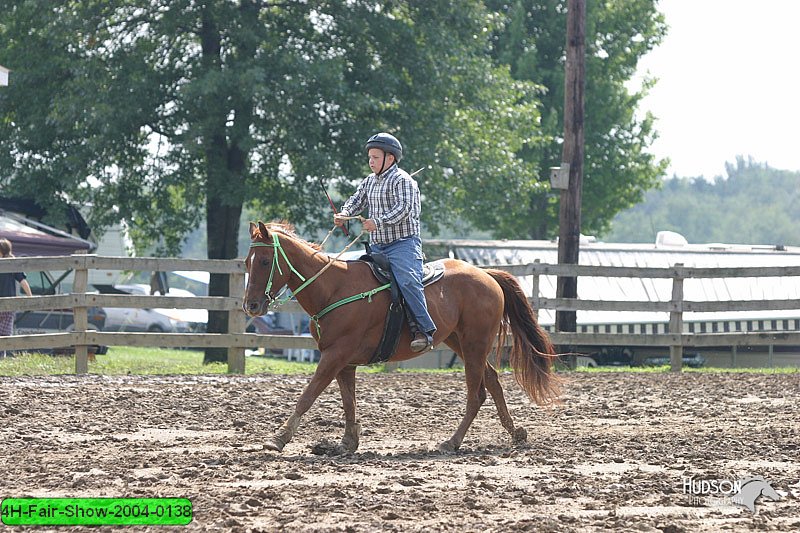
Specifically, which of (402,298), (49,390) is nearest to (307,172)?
(49,390)

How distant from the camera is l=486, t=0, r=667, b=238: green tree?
3366cm

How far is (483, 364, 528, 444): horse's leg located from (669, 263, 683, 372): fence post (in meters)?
7.69

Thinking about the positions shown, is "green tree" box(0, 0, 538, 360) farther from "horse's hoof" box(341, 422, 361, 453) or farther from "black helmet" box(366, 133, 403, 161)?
"horse's hoof" box(341, 422, 361, 453)

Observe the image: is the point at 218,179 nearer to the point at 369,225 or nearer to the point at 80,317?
the point at 80,317

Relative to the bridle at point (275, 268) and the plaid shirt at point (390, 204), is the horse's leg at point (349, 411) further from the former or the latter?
the plaid shirt at point (390, 204)

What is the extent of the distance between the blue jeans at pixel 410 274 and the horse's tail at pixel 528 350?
44.9 inches

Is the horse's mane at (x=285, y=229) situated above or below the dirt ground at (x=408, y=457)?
above

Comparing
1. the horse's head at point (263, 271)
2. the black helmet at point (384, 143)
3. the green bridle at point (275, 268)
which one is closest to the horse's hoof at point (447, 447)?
the green bridle at point (275, 268)

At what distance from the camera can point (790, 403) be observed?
445 inches

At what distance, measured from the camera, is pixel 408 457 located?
771cm

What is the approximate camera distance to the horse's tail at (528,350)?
907 cm

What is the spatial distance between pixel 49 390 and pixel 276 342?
3725 mm

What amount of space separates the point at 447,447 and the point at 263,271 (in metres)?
1.85

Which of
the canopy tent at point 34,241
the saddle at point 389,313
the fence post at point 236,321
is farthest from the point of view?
the canopy tent at point 34,241
